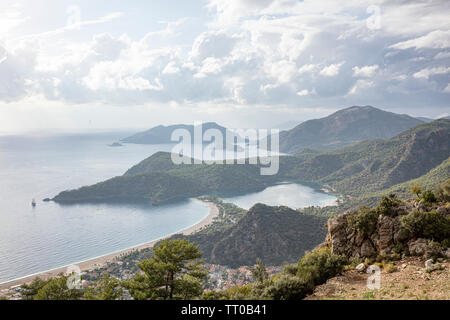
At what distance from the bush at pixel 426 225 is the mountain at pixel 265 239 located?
33950mm

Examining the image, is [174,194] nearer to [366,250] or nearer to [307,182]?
[307,182]

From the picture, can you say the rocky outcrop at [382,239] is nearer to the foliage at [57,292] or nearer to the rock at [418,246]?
the rock at [418,246]

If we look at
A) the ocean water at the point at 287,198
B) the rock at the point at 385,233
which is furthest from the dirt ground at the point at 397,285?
the ocean water at the point at 287,198

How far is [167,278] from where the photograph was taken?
11383 millimetres

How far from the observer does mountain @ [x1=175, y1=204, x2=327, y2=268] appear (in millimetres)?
47531

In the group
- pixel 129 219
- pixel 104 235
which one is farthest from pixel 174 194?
pixel 104 235

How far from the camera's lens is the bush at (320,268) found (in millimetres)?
11235

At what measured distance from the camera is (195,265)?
40.7 ft

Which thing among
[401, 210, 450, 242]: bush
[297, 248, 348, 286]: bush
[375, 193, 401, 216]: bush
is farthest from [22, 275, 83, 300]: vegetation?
[401, 210, 450, 242]: bush

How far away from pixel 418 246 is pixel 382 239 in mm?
1417

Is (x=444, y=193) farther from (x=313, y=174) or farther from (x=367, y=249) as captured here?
(x=313, y=174)

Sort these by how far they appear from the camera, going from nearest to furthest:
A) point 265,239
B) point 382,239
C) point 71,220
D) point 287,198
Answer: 1. point 382,239
2. point 265,239
3. point 71,220
4. point 287,198

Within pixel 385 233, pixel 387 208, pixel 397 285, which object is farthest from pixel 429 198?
pixel 397 285

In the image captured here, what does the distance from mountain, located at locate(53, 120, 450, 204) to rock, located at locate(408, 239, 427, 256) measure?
93.2m
